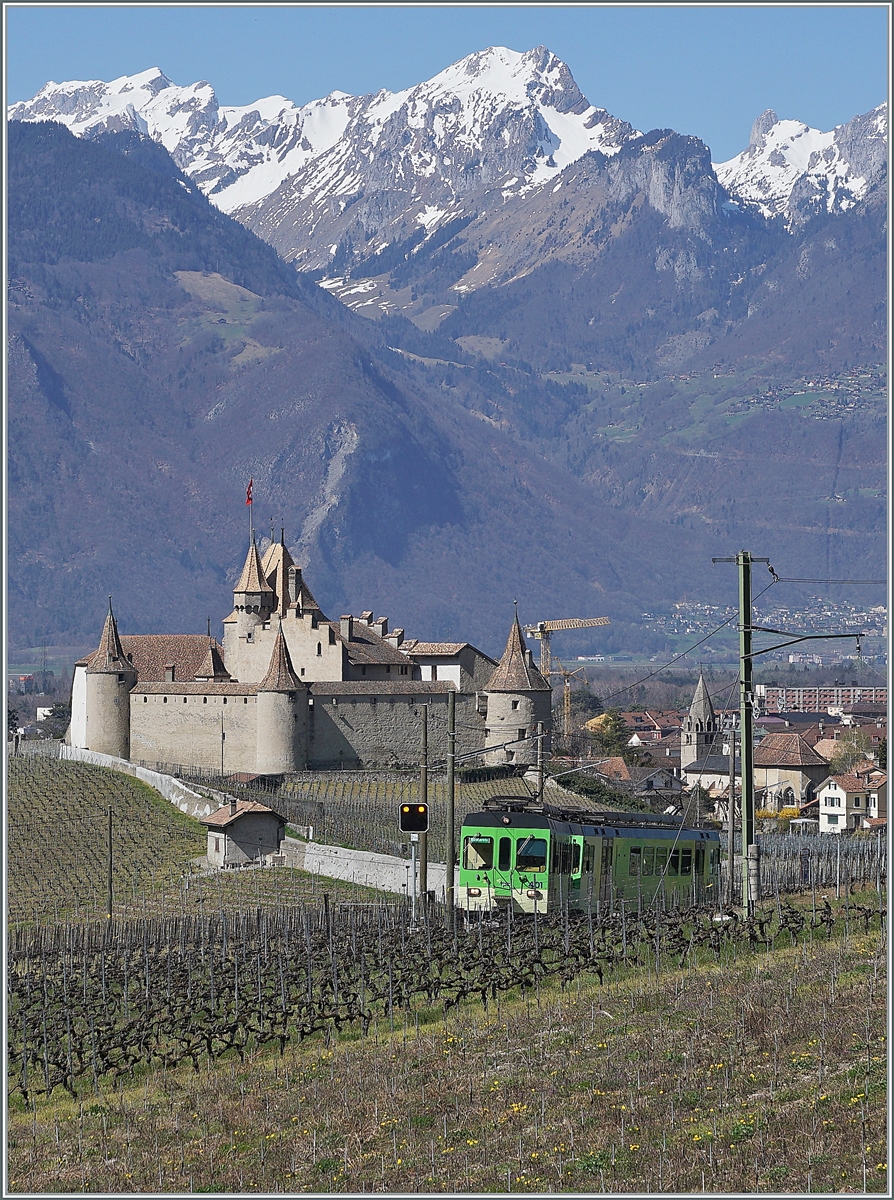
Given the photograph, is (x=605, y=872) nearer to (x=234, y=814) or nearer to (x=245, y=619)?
(x=234, y=814)

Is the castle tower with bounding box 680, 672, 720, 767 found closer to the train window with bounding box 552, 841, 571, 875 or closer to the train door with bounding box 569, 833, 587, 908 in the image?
the train door with bounding box 569, 833, 587, 908

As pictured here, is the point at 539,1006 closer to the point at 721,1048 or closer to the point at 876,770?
the point at 721,1048

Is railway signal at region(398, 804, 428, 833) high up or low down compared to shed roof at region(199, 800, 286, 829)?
up

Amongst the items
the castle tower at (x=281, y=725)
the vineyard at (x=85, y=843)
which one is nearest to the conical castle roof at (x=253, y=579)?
the castle tower at (x=281, y=725)

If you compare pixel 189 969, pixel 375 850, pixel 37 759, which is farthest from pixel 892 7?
pixel 37 759

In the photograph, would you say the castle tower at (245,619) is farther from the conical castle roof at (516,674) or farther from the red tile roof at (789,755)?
the red tile roof at (789,755)

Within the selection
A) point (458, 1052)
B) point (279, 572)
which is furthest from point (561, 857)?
point (279, 572)

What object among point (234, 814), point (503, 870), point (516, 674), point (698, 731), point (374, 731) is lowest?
point (234, 814)

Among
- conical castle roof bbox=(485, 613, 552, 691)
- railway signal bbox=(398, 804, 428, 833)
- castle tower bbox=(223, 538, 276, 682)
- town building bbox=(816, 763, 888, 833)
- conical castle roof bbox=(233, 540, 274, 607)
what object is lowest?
town building bbox=(816, 763, 888, 833)

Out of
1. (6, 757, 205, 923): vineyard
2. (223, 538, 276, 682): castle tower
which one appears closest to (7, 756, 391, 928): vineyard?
(6, 757, 205, 923): vineyard
